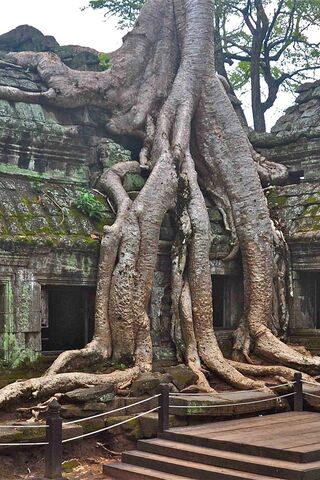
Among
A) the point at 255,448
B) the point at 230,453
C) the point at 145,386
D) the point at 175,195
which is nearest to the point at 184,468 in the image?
the point at 230,453

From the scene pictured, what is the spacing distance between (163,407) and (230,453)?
1003mm

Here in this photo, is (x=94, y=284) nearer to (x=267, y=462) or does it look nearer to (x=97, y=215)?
(x=97, y=215)

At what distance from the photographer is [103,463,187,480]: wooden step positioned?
640 cm

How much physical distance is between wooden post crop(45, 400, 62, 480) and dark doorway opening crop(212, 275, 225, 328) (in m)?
4.68

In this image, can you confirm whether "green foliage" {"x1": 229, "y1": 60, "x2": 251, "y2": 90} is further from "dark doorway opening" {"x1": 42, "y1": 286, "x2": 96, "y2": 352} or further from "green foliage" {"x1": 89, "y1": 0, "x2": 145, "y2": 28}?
"dark doorway opening" {"x1": 42, "y1": 286, "x2": 96, "y2": 352}

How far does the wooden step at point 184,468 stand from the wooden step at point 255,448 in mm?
261

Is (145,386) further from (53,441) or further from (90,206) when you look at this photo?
(90,206)

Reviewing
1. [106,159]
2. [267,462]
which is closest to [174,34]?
[106,159]

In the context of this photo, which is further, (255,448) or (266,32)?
(266,32)

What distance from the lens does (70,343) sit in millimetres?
10008

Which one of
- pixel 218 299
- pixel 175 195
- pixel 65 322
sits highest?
pixel 175 195

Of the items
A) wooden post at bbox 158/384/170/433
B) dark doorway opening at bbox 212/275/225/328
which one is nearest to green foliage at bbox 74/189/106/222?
dark doorway opening at bbox 212/275/225/328

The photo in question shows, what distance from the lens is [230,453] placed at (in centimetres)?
650

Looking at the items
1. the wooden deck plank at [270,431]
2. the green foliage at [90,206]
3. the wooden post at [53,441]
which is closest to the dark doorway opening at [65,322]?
the green foliage at [90,206]
